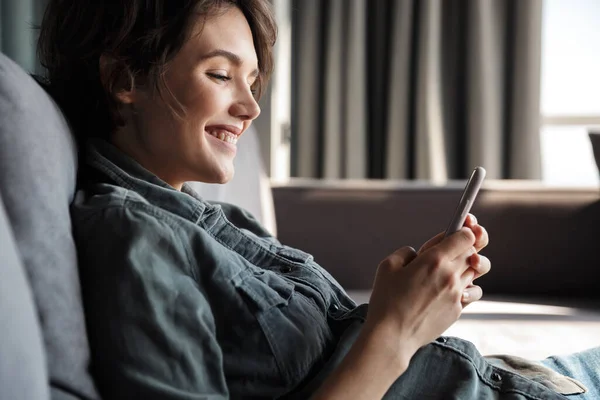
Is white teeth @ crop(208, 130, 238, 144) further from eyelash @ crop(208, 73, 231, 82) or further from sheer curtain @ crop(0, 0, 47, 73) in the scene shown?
sheer curtain @ crop(0, 0, 47, 73)

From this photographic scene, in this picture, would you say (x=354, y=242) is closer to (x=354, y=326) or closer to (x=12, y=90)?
(x=354, y=326)

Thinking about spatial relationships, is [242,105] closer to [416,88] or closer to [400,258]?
[400,258]

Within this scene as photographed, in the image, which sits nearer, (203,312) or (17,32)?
(203,312)

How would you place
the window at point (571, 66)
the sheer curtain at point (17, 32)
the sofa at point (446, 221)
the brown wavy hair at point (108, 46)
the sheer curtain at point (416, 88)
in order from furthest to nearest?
the window at point (571, 66) → the sheer curtain at point (416, 88) → the sheer curtain at point (17, 32) → the sofa at point (446, 221) → the brown wavy hair at point (108, 46)

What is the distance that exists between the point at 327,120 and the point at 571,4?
117cm

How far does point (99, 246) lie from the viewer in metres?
0.68

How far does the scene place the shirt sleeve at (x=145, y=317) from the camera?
2.05 feet

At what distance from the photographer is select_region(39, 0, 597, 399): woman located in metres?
0.65

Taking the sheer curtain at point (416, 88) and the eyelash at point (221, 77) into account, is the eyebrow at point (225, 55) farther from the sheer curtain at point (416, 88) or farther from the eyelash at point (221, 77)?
the sheer curtain at point (416, 88)

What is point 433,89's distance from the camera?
2.79 m

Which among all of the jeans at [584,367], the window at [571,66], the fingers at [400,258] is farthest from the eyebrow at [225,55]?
the window at [571,66]

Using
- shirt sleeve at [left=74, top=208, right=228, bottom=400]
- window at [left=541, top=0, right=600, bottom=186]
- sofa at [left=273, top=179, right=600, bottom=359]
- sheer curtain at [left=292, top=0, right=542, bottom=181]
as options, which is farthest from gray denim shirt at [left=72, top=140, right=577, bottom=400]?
window at [left=541, top=0, right=600, bottom=186]

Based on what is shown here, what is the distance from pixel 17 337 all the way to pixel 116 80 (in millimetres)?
503

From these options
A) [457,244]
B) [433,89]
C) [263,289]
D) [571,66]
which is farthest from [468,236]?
[571,66]
